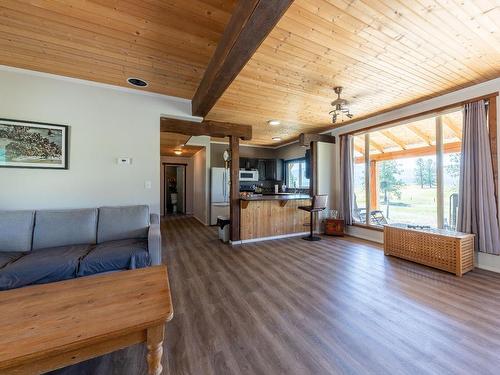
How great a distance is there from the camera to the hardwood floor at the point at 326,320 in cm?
142

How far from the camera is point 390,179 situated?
4488mm

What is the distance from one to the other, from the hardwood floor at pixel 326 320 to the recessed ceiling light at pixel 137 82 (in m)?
2.76

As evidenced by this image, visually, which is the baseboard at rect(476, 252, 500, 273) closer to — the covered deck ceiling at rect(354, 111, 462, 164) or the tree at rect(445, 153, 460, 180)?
the tree at rect(445, 153, 460, 180)

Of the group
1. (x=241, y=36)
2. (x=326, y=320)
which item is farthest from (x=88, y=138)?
(x=326, y=320)

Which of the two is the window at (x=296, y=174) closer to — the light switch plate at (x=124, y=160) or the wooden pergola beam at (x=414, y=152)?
the wooden pergola beam at (x=414, y=152)

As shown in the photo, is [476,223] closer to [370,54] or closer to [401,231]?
[401,231]

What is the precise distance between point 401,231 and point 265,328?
293 cm

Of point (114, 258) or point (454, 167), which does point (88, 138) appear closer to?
point (114, 258)

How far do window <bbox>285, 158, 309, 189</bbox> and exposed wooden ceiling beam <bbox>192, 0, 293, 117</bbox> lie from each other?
5.09 metres

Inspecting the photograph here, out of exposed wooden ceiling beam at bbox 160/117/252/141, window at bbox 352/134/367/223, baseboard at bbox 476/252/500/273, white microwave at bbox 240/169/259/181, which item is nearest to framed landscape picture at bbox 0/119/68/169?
exposed wooden ceiling beam at bbox 160/117/252/141

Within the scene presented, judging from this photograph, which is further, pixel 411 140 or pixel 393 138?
pixel 393 138

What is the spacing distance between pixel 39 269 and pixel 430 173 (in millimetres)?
5550

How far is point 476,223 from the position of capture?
300 centimetres

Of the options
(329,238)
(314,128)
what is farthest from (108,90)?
(329,238)
